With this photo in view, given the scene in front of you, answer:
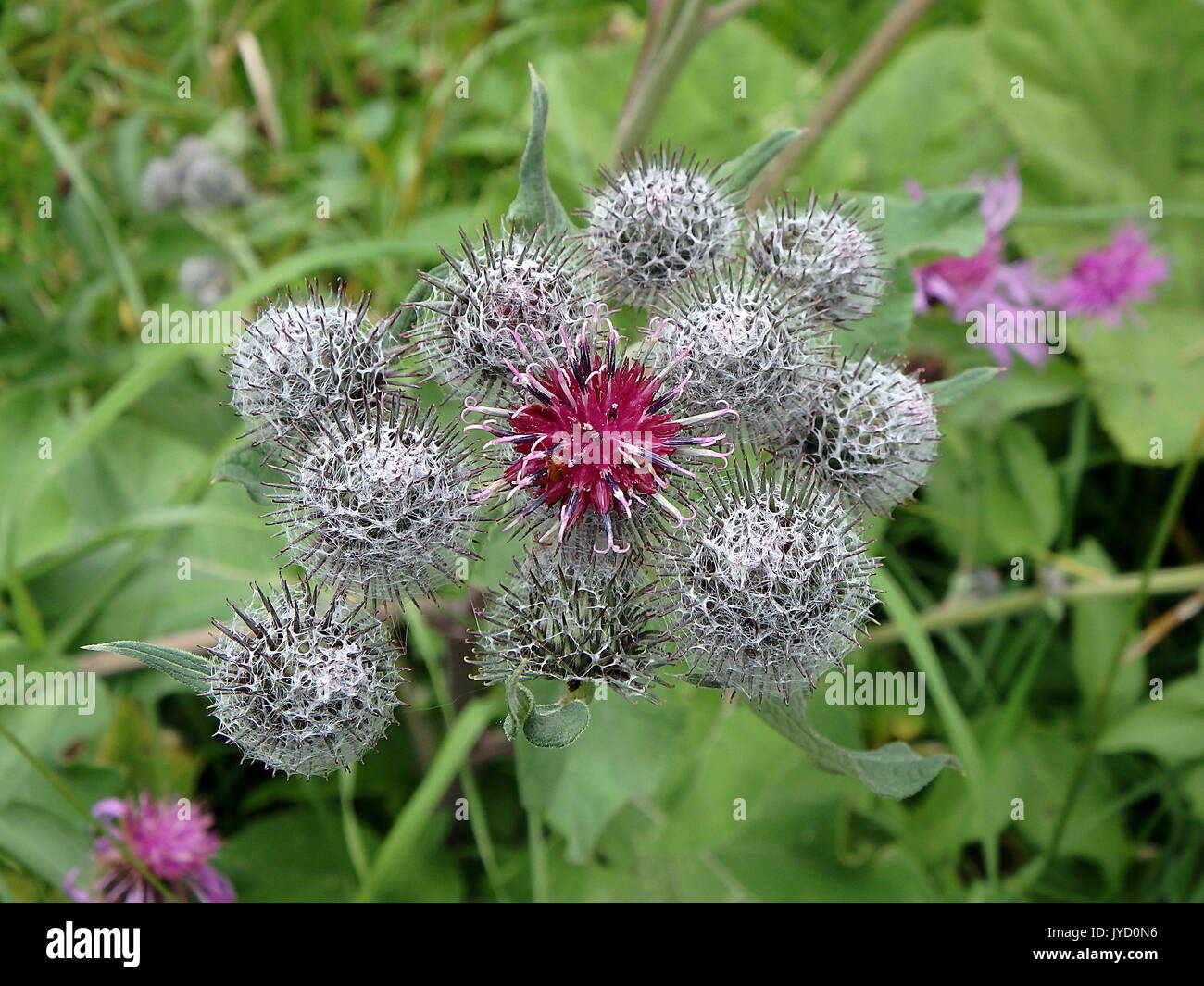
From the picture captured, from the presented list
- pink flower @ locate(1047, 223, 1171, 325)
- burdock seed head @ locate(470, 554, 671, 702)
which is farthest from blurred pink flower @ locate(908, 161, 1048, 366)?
burdock seed head @ locate(470, 554, 671, 702)

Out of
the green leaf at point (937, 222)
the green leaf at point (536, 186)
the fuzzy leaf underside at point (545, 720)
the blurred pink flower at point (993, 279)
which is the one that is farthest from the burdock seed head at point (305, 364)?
the blurred pink flower at point (993, 279)

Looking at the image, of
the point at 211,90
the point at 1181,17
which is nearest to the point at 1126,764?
the point at 1181,17

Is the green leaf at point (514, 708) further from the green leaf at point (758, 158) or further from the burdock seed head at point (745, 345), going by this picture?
the green leaf at point (758, 158)

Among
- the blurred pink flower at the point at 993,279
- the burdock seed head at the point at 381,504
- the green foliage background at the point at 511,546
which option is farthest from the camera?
the blurred pink flower at the point at 993,279

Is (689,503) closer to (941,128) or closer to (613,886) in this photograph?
(613,886)

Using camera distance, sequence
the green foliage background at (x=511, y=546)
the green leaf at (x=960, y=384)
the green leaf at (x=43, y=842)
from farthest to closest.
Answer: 1. the green foliage background at (x=511, y=546)
2. the green leaf at (x=43, y=842)
3. the green leaf at (x=960, y=384)

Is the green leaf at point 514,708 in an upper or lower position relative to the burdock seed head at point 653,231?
lower

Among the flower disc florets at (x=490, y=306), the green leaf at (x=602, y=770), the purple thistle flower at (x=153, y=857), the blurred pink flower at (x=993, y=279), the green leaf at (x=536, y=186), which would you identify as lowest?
the purple thistle flower at (x=153, y=857)

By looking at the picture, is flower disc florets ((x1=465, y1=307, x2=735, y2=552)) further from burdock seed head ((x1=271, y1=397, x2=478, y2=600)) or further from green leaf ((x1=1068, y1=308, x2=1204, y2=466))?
green leaf ((x1=1068, y1=308, x2=1204, y2=466))
